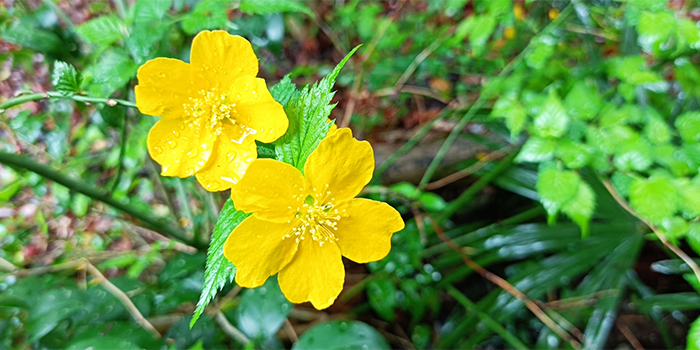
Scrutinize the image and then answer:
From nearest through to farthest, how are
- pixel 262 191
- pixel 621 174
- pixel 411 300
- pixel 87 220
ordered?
pixel 262 191
pixel 621 174
pixel 411 300
pixel 87 220

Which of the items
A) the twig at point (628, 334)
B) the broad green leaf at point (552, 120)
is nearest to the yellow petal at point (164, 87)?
the broad green leaf at point (552, 120)

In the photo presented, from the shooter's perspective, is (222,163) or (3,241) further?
(3,241)

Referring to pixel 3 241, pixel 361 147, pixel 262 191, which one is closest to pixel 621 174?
pixel 361 147

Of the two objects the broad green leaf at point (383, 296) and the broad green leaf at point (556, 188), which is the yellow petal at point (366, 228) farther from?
the broad green leaf at point (383, 296)

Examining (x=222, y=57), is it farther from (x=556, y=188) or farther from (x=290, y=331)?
(x=290, y=331)

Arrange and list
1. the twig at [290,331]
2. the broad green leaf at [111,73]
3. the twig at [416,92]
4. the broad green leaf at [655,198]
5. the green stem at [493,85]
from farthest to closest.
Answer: the twig at [416,92], the twig at [290,331], the green stem at [493,85], the broad green leaf at [655,198], the broad green leaf at [111,73]

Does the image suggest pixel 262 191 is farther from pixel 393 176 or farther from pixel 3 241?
pixel 3 241
